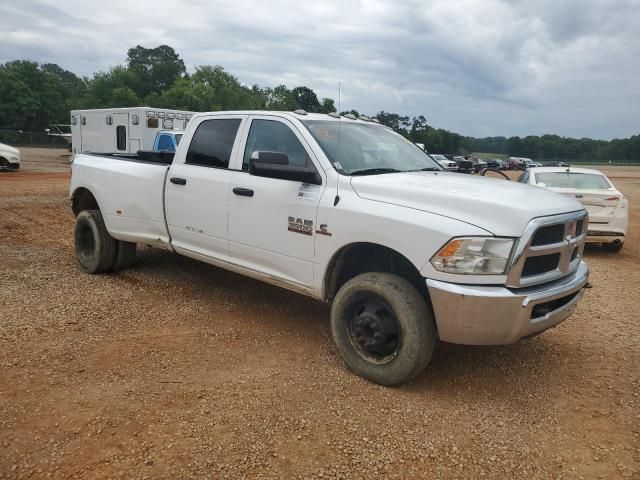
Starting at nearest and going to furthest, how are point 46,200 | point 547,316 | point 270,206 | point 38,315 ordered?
1. point 547,316
2. point 270,206
3. point 38,315
4. point 46,200

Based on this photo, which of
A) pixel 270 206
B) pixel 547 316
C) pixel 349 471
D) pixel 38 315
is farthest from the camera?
pixel 38 315

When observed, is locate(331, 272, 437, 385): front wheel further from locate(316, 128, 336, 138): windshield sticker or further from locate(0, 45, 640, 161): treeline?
locate(0, 45, 640, 161): treeline

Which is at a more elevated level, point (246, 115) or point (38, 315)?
point (246, 115)

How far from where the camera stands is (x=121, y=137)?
18.5 meters

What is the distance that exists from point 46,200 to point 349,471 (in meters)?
12.0

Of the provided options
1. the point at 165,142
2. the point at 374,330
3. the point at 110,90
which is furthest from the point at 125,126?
the point at 110,90

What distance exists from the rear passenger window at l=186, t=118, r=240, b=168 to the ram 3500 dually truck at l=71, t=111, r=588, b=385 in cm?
1

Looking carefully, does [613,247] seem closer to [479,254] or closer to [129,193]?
[479,254]

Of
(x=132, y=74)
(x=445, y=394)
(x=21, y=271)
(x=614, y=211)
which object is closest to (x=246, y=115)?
(x=445, y=394)

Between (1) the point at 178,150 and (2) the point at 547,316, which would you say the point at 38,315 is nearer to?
(1) the point at 178,150

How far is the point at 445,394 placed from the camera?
3582 mm

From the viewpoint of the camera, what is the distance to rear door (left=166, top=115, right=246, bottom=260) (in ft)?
15.4

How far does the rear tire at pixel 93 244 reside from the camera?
19.8 ft

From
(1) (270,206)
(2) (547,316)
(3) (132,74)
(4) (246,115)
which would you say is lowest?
(2) (547,316)
